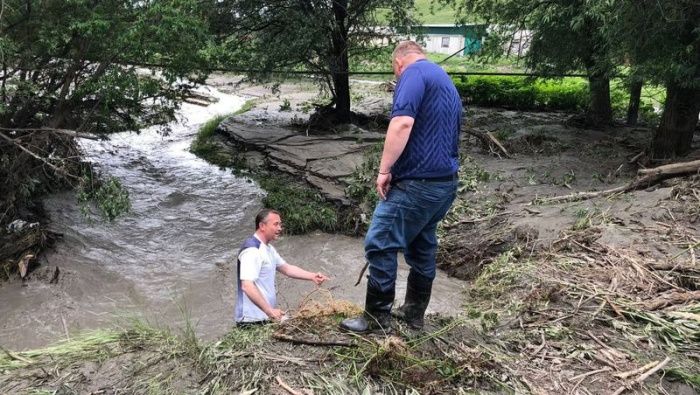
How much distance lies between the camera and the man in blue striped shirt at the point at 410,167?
3.18 metres

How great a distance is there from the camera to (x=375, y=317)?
11.5 ft

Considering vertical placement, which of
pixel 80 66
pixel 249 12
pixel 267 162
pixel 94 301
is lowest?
pixel 94 301

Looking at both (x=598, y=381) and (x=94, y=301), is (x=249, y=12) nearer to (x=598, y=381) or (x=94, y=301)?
(x=94, y=301)

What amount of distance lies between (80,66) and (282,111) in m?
8.44

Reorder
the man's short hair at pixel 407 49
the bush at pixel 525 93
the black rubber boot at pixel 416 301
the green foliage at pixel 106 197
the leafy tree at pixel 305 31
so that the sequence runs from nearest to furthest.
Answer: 1. the man's short hair at pixel 407 49
2. the black rubber boot at pixel 416 301
3. the green foliage at pixel 106 197
4. the leafy tree at pixel 305 31
5. the bush at pixel 525 93

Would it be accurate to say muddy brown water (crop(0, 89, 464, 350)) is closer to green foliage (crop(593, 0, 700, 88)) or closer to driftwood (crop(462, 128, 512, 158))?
driftwood (crop(462, 128, 512, 158))

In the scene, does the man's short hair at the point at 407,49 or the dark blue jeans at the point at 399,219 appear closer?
the dark blue jeans at the point at 399,219

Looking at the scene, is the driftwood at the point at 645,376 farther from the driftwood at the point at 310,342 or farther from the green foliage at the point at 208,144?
the green foliage at the point at 208,144

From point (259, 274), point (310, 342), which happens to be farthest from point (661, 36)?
point (310, 342)

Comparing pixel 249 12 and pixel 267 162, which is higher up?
pixel 249 12

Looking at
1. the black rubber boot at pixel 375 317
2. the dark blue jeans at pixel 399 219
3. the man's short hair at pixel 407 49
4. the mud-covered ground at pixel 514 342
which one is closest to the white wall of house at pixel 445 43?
the mud-covered ground at pixel 514 342

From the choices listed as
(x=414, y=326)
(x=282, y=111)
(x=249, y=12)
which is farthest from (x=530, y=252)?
(x=282, y=111)

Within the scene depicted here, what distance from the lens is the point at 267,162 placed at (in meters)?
11.4

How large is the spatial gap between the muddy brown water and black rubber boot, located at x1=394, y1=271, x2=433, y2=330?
6.51 ft
